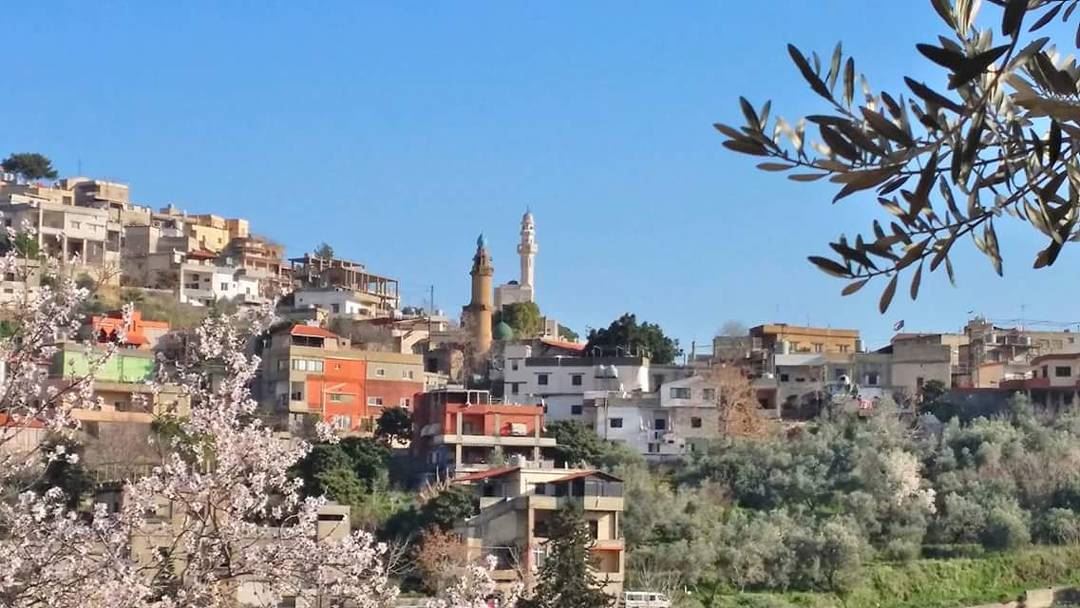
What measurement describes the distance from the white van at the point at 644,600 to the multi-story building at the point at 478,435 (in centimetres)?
778

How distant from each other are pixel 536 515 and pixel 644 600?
12.1ft

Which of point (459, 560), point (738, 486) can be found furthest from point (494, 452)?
point (459, 560)

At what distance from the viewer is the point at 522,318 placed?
62031 millimetres

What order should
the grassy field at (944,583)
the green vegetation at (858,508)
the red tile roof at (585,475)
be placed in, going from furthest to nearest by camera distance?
1. the green vegetation at (858,508)
2. the red tile roof at (585,475)
3. the grassy field at (944,583)

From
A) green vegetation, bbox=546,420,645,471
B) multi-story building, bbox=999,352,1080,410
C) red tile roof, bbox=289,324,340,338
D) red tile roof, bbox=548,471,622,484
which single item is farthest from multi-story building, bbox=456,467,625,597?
multi-story building, bbox=999,352,1080,410

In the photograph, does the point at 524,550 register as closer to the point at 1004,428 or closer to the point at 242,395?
the point at 1004,428

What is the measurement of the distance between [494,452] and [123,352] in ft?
31.5

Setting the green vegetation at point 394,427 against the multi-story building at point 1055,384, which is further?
the multi-story building at point 1055,384

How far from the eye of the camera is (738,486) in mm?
39031

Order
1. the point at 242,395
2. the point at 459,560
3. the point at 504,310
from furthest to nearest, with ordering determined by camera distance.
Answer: the point at 504,310 < the point at 459,560 < the point at 242,395

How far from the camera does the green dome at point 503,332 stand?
5784 centimetres

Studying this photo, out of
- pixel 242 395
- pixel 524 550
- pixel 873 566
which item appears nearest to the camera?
pixel 242 395

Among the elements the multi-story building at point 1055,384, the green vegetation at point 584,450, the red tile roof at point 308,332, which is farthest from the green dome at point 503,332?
the multi-story building at point 1055,384

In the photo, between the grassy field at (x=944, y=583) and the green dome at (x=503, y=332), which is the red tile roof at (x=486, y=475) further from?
the green dome at (x=503, y=332)
